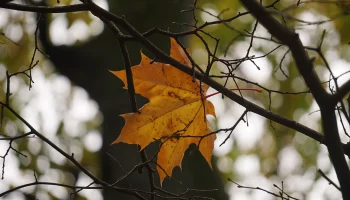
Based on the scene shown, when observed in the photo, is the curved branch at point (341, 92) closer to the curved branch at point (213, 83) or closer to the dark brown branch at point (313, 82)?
the dark brown branch at point (313, 82)

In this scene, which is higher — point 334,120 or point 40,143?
point 40,143

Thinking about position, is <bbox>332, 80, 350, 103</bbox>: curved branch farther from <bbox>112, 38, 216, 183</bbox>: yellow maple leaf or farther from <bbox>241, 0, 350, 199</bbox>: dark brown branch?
<bbox>112, 38, 216, 183</bbox>: yellow maple leaf

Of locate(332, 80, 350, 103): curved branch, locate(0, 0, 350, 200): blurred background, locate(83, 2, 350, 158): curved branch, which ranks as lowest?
locate(332, 80, 350, 103): curved branch

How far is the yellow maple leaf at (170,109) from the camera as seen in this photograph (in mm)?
797

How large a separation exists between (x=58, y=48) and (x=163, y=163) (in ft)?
4.25

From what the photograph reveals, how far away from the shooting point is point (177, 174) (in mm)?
1569

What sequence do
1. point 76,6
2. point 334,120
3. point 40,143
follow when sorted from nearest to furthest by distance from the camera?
1. point 334,120
2. point 76,6
3. point 40,143

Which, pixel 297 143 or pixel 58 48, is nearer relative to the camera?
pixel 58 48

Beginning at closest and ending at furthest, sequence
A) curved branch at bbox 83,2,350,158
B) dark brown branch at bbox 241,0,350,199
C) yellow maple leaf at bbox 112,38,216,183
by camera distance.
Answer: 1. dark brown branch at bbox 241,0,350,199
2. curved branch at bbox 83,2,350,158
3. yellow maple leaf at bbox 112,38,216,183

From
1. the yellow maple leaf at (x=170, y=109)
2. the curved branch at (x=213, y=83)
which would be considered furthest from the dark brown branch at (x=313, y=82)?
the yellow maple leaf at (x=170, y=109)

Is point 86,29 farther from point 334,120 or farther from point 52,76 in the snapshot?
point 334,120

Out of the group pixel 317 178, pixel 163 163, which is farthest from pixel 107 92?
pixel 317 178

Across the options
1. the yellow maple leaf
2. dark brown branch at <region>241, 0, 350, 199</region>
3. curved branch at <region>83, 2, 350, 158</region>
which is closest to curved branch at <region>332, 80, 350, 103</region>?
dark brown branch at <region>241, 0, 350, 199</region>

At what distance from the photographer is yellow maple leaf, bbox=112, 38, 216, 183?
31.4 inches
